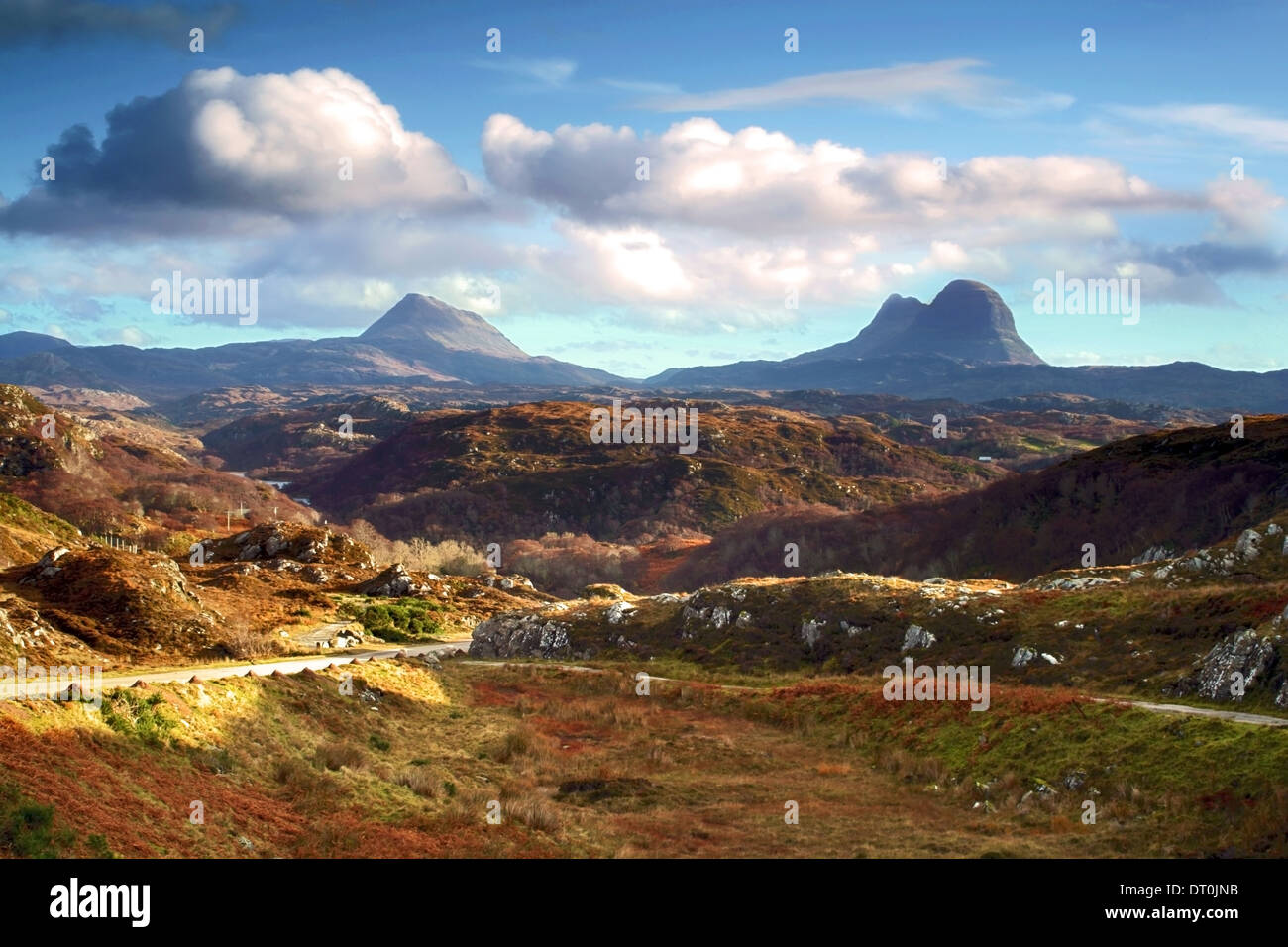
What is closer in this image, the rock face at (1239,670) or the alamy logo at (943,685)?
the rock face at (1239,670)

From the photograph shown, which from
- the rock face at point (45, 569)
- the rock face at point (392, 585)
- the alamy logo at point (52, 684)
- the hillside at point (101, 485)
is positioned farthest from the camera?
the hillside at point (101, 485)

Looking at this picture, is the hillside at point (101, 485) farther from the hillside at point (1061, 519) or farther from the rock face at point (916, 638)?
the rock face at point (916, 638)

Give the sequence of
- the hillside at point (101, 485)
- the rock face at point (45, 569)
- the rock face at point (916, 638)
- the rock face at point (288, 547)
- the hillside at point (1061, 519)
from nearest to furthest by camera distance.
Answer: the rock face at point (45, 569) → the rock face at point (916, 638) → the rock face at point (288, 547) → the hillside at point (101, 485) → the hillside at point (1061, 519)

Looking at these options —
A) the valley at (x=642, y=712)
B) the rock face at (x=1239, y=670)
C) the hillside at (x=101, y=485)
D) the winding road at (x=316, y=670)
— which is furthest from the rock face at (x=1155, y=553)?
the hillside at (x=101, y=485)

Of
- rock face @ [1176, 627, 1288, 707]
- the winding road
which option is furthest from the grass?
rock face @ [1176, 627, 1288, 707]

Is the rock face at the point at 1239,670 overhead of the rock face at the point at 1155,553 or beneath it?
overhead
